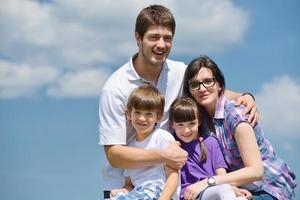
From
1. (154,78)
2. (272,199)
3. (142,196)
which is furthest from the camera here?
(154,78)

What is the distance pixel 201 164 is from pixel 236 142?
1.73ft

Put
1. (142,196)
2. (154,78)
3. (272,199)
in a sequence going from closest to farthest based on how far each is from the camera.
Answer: (142,196) → (272,199) → (154,78)

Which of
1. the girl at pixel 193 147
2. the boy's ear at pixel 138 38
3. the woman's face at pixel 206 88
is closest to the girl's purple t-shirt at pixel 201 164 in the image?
the girl at pixel 193 147

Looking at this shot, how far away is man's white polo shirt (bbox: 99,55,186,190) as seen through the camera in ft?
25.4

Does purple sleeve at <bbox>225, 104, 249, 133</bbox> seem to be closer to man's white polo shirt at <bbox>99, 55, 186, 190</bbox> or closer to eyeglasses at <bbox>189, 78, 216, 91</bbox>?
eyeglasses at <bbox>189, 78, 216, 91</bbox>

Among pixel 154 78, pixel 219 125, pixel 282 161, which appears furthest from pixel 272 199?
pixel 154 78

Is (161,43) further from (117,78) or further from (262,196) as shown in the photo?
(262,196)

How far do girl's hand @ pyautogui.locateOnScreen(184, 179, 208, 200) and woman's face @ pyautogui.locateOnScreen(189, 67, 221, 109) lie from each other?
1.02 m

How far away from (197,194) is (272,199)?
3.40 ft

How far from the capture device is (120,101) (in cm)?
780

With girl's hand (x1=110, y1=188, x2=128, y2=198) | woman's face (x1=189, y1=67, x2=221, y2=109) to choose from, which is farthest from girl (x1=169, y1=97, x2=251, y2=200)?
girl's hand (x1=110, y1=188, x2=128, y2=198)

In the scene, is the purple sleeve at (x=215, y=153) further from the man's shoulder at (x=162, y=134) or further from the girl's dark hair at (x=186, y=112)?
the man's shoulder at (x=162, y=134)

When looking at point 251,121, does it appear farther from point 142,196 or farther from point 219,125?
point 142,196

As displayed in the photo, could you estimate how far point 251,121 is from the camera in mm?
7480
